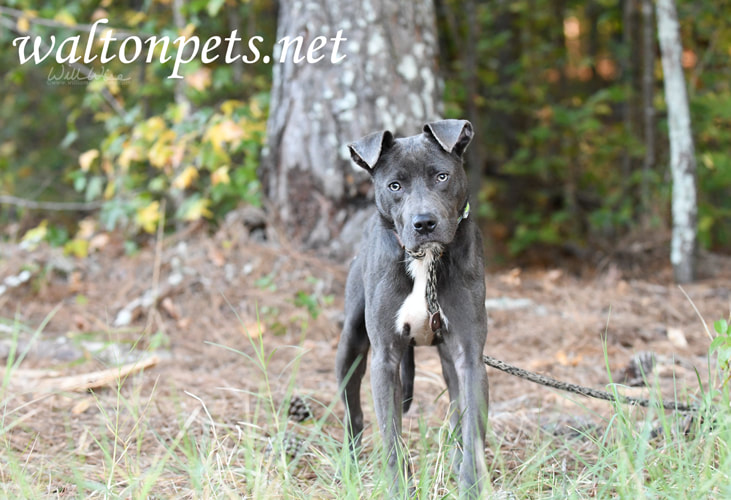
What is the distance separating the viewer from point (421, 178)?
2922mm

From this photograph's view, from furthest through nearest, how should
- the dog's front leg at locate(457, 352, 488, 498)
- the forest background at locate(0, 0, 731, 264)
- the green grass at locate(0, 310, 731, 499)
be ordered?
the forest background at locate(0, 0, 731, 264) < the dog's front leg at locate(457, 352, 488, 498) < the green grass at locate(0, 310, 731, 499)

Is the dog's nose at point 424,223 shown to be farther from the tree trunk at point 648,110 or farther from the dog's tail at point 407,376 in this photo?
the tree trunk at point 648,110

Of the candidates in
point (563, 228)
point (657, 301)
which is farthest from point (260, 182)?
point (563, 228)

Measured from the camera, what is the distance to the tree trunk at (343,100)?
5.84 metres

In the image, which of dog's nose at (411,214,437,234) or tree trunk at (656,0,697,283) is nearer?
dog's nose at (411,214,437,234)

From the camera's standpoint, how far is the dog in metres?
2.86

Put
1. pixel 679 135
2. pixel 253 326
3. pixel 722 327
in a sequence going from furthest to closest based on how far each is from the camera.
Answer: pixel 679 135 < pixel 253 326 < pixel 722 327

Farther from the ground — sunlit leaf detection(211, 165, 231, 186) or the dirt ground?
sunlit leaf detection(211, 165, 231, 186)

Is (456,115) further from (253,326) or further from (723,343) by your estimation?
(723,343)

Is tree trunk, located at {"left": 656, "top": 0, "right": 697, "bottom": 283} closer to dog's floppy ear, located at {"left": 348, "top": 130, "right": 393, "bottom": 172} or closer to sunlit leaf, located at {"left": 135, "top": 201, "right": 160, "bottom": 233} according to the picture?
dog's floppy ear, located at {"left": 348, "top": 130, "right": 393, "bottom": 172}

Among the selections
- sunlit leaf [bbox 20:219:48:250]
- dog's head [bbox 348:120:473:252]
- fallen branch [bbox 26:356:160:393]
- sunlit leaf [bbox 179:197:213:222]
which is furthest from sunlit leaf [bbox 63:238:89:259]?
dog's head [bbox 348:120:473:252]

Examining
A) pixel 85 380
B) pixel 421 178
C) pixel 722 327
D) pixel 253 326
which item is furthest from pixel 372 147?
pixel 253 326

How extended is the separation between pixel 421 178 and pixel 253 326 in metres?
2.99

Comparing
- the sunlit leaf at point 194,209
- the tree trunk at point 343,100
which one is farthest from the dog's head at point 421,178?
the sunlit leaf at point 194,209
